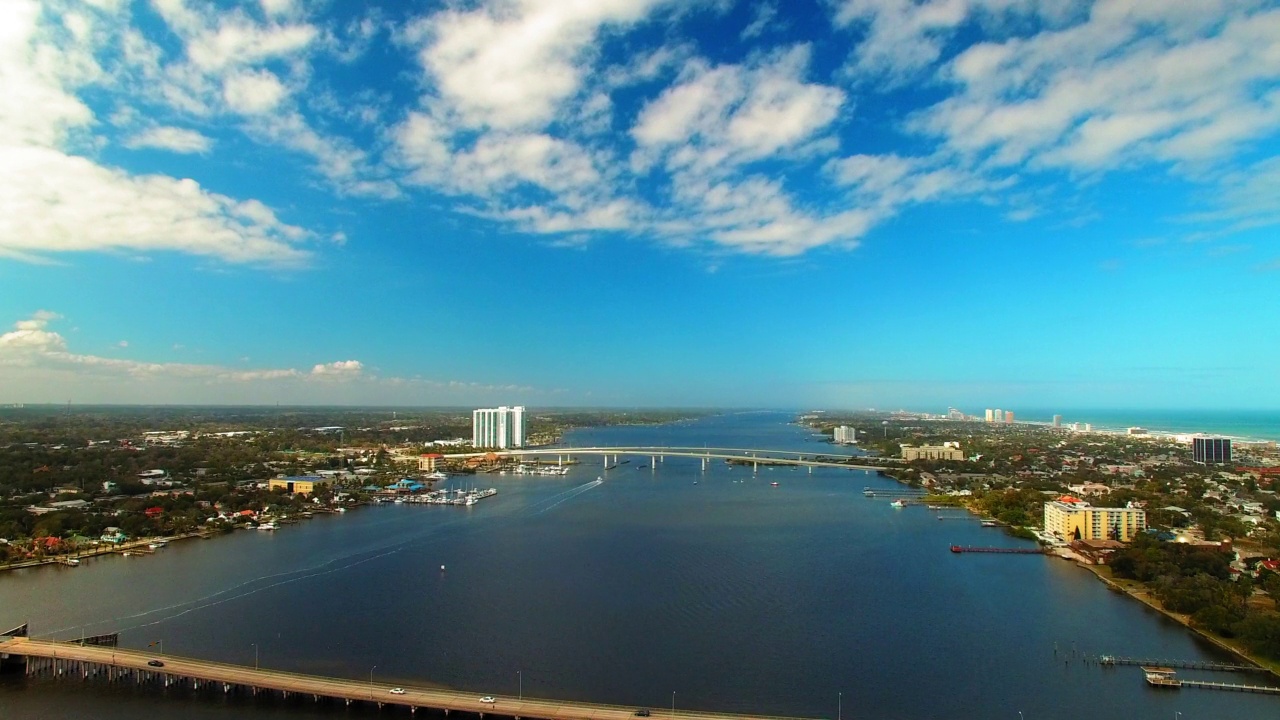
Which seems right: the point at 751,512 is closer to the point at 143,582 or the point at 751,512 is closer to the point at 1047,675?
the point at 1047,675

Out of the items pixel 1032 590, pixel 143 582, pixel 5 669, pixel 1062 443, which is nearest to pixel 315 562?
pixel 143 582

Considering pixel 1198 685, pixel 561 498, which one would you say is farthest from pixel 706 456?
pixel 1198 685

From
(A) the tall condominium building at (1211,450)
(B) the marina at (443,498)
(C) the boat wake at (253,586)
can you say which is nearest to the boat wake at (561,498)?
(B) the marina at (443,498)

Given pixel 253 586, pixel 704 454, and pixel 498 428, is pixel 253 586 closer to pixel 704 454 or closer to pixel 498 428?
pixel 704 454

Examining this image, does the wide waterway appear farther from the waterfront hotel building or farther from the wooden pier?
the waterfront hotel building

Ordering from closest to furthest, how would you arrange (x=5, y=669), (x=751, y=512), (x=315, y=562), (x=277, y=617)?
(x=5, y=669) → (x=277, y=617) → (x=315, y=562) → (x=751, y=512)

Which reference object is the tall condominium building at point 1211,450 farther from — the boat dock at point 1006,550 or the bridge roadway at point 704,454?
the boat dock at point 1006,550
